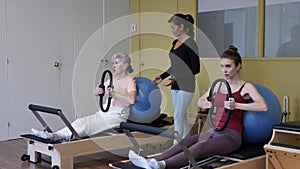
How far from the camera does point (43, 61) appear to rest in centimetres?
514

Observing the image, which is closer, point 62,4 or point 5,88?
point 5,88

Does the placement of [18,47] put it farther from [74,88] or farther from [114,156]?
[114,156]

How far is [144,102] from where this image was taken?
3828 mm

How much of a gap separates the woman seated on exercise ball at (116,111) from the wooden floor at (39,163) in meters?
0.28

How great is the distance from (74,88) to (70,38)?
701 mm

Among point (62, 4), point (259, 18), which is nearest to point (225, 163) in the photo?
point (259, 18)

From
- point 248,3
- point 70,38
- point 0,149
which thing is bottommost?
point 0,149

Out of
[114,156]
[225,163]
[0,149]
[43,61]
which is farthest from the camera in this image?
[43,61]

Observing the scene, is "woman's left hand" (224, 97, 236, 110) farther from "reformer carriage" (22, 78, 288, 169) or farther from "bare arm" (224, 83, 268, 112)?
"reformer carriage" (22, 78, 288, 169)

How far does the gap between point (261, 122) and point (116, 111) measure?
1.44 m

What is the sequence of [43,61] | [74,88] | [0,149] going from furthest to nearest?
[74,88] < [43,61] < [0,149]

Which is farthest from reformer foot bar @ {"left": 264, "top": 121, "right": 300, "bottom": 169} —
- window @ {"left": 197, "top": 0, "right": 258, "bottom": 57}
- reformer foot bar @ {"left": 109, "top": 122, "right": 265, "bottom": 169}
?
window @ {"left": 197, "top": 0, "right": 258, "bottom": 57}

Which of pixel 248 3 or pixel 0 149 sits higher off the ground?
pixel 248 3

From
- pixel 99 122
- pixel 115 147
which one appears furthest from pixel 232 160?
pixel 99 122
